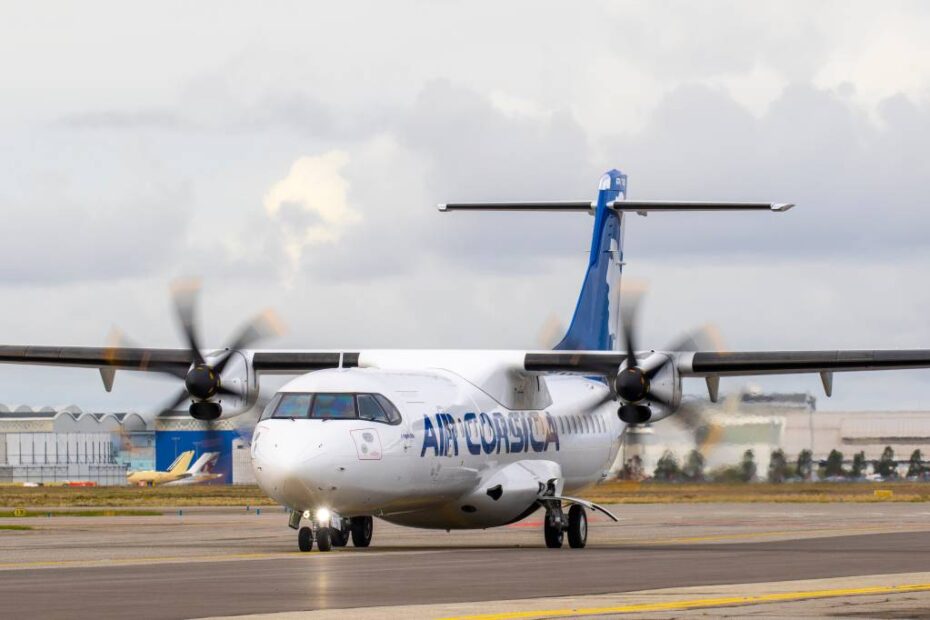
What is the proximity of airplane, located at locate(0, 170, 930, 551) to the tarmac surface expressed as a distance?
3.00 ft

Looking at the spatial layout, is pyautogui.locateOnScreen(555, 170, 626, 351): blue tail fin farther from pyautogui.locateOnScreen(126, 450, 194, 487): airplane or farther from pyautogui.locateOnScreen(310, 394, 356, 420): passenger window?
pyautogui.locateOnScreen(126, 450, 194, 487): airplane

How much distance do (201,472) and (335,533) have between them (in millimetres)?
84314

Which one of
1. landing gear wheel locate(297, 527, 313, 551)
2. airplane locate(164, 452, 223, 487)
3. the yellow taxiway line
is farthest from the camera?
airplane locate(164, 452, 223, 487)

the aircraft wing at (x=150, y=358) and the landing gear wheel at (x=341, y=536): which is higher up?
the aircraft wing at (x=150, y=358)

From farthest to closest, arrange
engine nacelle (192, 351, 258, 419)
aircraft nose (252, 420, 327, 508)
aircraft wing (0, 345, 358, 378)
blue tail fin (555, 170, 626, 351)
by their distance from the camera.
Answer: blue tail fin (555, 170, 626, 351) → aircraft wing (0, 345, 358, 378) → engine nacelle (192, 351, 258, 419) → aircraft nose (252, 420, 327, 508)

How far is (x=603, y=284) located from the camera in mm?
37062

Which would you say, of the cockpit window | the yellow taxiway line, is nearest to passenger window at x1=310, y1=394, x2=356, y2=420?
the cockpit window

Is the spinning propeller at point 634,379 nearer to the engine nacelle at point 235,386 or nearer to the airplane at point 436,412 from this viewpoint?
the airplane at point 436,412

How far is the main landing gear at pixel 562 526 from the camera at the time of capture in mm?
29422

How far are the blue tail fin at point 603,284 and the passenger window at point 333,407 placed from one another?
1098cm

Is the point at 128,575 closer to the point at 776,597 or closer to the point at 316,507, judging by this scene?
the point at 316,507

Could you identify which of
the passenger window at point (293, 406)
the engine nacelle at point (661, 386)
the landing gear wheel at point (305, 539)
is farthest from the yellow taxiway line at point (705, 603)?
the engine nacelle at point (661, 386)

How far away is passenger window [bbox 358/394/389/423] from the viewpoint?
2555 cm

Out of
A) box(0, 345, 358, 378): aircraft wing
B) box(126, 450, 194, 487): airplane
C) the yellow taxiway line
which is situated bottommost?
box(126, 450, 194, 487): airplane
